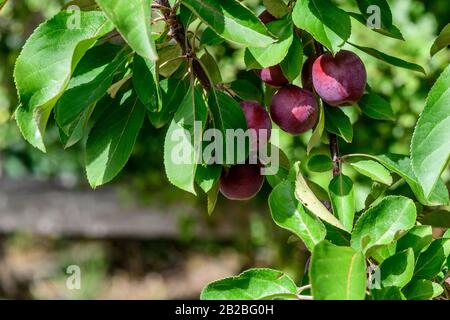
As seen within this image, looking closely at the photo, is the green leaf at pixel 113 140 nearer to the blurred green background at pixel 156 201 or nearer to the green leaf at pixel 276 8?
the green leaf at pixel 276 8

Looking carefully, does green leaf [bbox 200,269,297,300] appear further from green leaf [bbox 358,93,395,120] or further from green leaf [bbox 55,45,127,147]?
green leaf [bbox 358,93,395,120]

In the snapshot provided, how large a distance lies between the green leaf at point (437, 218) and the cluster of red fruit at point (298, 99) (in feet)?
0.79

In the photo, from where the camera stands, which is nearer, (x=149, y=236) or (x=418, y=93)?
(x=418, y=93)

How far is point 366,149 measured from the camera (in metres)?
2.11

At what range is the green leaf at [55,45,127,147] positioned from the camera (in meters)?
0.87

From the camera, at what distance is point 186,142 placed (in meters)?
0.89

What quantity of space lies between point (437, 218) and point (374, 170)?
17cm

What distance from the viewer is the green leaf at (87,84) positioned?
87 cm

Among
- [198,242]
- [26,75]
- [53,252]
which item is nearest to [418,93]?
[26,75]

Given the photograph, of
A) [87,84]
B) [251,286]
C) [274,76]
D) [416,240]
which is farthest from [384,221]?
[87,84]

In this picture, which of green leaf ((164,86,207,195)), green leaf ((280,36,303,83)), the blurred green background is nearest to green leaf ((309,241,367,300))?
green leaf ((164,86,207,195))

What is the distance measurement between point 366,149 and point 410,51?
14.6 inches

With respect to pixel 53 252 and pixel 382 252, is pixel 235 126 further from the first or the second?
pixel 53 252
